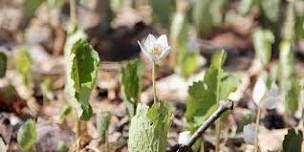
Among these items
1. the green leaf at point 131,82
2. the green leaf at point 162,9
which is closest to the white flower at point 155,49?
the green leaf at point 131,82

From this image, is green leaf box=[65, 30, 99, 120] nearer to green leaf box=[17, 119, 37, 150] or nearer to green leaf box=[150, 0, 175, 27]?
green leaf box=[17, 119, 37, 150]

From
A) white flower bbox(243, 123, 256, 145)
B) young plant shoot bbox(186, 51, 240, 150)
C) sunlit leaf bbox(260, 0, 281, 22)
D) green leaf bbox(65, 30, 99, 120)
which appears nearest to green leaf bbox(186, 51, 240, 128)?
young plant shoot bbox(186, 51, 240, 150)

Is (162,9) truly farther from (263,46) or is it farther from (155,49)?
(155,49)

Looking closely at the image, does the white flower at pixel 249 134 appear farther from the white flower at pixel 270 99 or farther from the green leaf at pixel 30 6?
the green leaf at pixel 30 6

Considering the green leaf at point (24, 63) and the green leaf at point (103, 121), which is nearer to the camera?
the green leaf at point (103, 121)

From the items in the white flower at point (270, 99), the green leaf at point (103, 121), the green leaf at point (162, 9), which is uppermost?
the green leaf at point (162, 9)

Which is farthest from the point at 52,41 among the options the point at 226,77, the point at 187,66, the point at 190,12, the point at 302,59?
the point at 226,77
